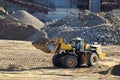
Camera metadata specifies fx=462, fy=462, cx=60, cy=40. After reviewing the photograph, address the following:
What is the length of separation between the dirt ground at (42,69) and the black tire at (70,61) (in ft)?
0.94

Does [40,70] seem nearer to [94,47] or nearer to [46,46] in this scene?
[46,46]

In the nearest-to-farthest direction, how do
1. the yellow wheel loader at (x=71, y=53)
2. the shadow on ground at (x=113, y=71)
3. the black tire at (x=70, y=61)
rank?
the shadow on ground at (x=113, y=71) < the yellow wheel loader at (x=71, y=53) < the black tire at (x=70, y=61)

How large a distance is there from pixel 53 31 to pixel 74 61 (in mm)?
15234

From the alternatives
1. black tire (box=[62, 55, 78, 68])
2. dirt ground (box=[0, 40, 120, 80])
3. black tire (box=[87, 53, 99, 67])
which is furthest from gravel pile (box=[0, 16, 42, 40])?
black tire (box=[62, 55, 78, 68])

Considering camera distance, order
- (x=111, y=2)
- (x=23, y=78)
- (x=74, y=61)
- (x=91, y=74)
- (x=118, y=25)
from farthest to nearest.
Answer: (x=111, y=2) → (x=118, y=25) → (x=74, y=61) → (x=91, y=74) → (x=23, y=78)

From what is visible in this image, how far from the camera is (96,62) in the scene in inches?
691

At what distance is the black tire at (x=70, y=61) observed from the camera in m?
16.7

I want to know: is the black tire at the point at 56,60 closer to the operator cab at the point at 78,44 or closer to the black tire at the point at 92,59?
the operator cab at the point at 78,44

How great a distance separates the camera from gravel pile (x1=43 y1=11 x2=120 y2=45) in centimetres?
2919

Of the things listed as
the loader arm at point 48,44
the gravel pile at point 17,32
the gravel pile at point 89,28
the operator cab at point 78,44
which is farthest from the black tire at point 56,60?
the gravel pile at point 17,32

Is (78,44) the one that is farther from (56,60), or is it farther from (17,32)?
(17,32)

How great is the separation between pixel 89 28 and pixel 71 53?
13.7 m

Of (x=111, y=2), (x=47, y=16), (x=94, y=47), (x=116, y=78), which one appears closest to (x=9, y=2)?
(x=47, y=16)

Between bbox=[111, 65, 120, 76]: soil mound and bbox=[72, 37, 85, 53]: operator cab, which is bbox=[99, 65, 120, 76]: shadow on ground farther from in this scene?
bbox=[72, 37, 85, 53]: operator cab
